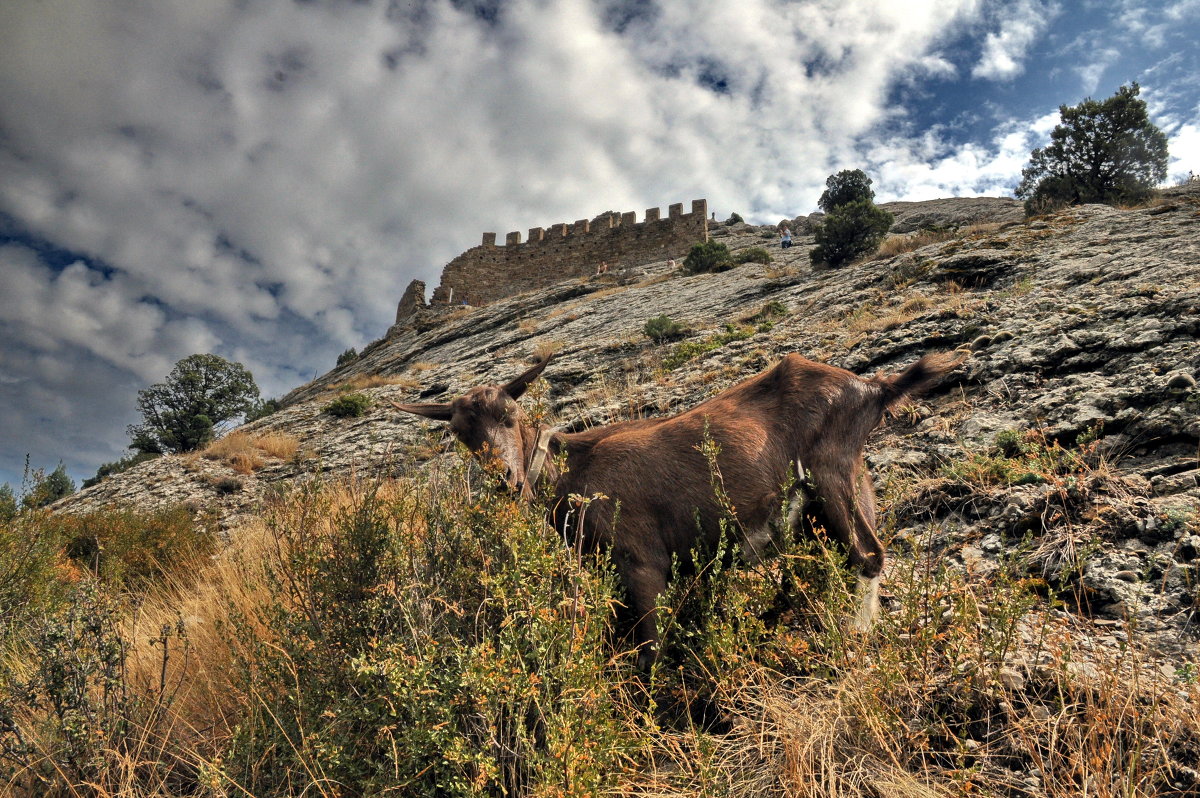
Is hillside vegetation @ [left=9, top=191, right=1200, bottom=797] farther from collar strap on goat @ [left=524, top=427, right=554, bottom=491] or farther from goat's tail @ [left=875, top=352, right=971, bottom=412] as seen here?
goat's tail @ [left=875, top=352, right=971, bottom=412]

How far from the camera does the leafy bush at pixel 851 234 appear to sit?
1808 cm

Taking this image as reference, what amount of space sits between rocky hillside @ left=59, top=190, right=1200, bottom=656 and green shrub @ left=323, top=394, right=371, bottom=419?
31cm

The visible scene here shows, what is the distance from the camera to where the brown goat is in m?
3.17

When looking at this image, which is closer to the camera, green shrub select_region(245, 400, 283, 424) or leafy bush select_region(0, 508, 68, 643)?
leafy bush select_region(0, 508, 68, 643)

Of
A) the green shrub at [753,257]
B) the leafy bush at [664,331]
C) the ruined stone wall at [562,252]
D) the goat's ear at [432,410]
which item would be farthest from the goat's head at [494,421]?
the ruined stone wall at [562,252]

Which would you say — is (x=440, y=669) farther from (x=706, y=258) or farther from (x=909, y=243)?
(x=706, y=258)

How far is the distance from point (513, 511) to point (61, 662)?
2.73 meters

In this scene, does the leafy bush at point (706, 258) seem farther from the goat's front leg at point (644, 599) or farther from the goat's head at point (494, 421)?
the goat's front leg at point (644, 599)

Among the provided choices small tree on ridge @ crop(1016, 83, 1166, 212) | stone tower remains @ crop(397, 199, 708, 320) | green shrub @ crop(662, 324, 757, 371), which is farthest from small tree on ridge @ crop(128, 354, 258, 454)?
small tree on ridge @ crop(1016, 83, 1166, 212)

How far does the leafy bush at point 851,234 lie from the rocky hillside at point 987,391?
422cm

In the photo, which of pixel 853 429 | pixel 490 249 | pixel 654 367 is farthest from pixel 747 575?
pixel 490 249

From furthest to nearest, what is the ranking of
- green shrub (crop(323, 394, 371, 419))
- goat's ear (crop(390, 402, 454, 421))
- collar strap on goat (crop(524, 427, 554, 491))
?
1. green shrub (crop(323, 394, 371, 419))
2. goat's ear (crop(390, 402, 454, 421))
3. collar strap on goat (crop(524, 427, 554, 491))

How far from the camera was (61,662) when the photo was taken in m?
2.95

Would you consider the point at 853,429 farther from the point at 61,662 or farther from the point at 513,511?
the point at 61,662
